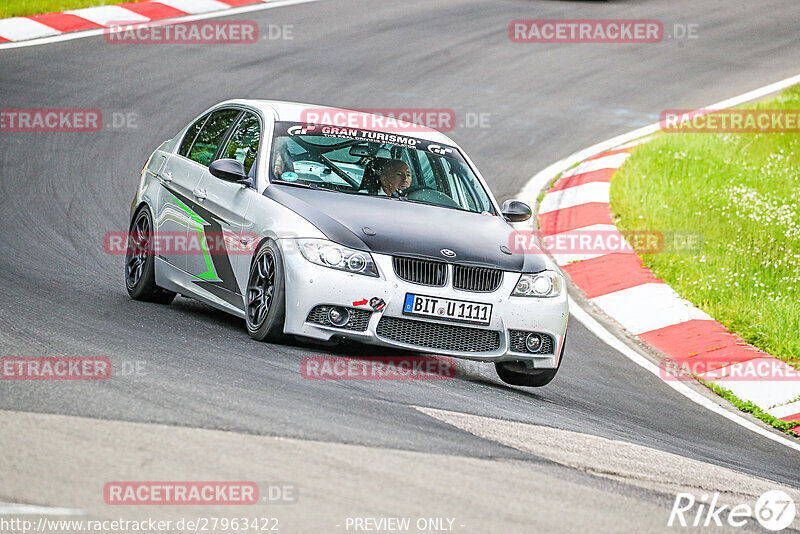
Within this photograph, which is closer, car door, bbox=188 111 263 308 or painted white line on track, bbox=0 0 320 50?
car door, bbox=188 111 263 308

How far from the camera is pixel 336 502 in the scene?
445 cm

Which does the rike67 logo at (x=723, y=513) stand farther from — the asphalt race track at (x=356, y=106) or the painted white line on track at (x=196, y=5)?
the painted white line on track at (x=196, y=5)

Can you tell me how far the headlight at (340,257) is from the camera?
7.02m

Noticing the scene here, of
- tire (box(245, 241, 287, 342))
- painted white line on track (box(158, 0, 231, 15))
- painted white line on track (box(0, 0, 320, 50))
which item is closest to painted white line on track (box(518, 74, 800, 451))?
tire (box(245, 241, 287, 342))

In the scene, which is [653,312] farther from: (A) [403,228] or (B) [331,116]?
(A) [403,228]

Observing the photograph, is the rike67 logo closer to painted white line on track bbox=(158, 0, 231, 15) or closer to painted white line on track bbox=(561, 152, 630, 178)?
painted white line on track bbox=(561, 152, 630, 178)

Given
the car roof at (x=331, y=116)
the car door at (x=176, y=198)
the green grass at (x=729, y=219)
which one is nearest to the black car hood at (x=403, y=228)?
the car roof at (x=331, y=116)

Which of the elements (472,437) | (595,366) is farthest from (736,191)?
(472,437)

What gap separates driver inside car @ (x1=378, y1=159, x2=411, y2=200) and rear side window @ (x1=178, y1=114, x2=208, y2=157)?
66.9 inches

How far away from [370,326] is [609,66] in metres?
13.9

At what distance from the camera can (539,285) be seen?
7.54 meters

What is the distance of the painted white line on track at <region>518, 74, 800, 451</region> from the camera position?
8.55 m

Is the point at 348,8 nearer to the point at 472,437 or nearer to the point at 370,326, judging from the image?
the point at 370,326

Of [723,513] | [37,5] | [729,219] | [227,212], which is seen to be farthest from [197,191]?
[37,5]
